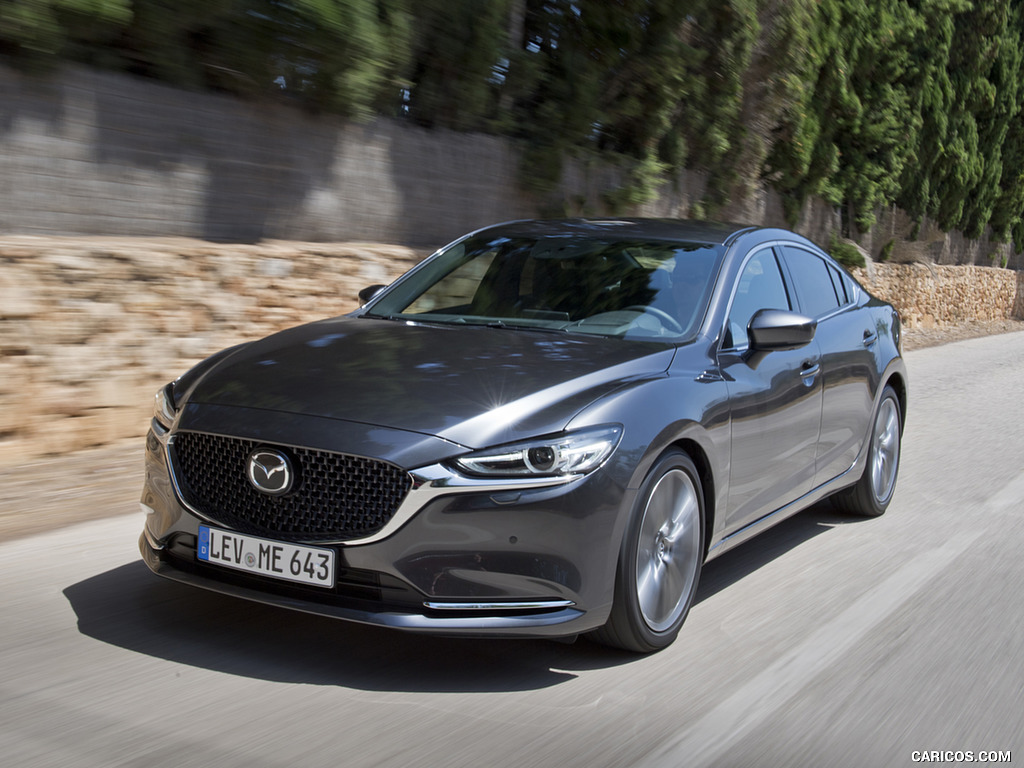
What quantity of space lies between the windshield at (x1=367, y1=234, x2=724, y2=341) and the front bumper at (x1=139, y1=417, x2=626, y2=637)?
1.19 meters

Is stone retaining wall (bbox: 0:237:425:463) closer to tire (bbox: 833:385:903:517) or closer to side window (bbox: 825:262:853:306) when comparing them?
side window (bbox: 825:262:853:306)

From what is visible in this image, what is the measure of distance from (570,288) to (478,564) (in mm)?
1727

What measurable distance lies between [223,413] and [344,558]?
676mm

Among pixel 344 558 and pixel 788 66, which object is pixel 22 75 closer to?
pixel 344 558

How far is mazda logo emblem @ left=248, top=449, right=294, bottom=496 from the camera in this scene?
3455 millimetres

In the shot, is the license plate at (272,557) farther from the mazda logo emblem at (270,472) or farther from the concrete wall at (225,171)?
the concrete wall at (225,171)

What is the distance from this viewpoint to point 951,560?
531 cm

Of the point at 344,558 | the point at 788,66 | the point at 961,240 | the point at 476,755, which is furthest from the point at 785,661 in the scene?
the point at 961,240

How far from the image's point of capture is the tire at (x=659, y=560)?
3.71m

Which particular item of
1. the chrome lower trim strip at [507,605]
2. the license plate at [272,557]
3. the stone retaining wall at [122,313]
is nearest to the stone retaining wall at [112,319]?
the stone retaining wall at [122,313]

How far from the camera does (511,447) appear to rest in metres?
3.41

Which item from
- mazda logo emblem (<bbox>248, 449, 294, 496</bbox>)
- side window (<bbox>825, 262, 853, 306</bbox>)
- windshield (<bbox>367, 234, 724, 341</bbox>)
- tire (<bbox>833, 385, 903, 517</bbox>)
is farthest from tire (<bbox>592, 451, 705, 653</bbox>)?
side window (<bbox>825, 262, 853, 306</bbox>)

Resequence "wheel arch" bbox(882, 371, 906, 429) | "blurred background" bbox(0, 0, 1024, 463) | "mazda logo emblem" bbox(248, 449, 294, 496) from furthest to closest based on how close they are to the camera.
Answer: "blurred background" bbox(0, 0, 1024, 463)
"wheel arch" bbox(882, 371, 906, 429)
"mazda logo emblem" bbox(248, 449, 294, 496)

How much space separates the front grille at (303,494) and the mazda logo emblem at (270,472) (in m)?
0.02
